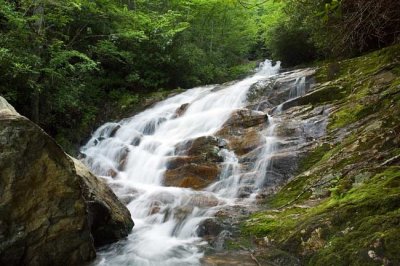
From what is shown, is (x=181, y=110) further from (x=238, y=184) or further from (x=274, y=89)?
(x=238, y=184)

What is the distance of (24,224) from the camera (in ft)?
16.2

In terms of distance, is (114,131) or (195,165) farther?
(114,131)

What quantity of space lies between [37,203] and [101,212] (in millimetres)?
1190

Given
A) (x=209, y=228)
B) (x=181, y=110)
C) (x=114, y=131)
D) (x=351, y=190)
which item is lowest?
(x=209, y=228)

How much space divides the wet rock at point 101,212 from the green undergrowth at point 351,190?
6.69 ft

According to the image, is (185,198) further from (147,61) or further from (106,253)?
(147,61)

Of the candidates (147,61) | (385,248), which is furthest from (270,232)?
(147,61)

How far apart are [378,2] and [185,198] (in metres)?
4.98

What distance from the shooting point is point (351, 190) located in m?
5.43

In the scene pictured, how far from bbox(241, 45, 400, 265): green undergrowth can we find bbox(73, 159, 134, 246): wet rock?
6.69 ft

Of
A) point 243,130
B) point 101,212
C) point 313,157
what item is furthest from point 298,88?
point 101,212

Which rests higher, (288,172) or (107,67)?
(107,67)

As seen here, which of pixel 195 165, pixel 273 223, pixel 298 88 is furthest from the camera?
pixel 298 88

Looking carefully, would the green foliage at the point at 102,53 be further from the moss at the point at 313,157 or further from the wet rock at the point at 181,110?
the moss at the point at 313,157
